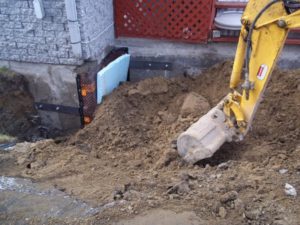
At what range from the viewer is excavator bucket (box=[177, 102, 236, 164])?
13.2 ft

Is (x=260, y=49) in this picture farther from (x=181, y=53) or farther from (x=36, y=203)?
(x=36, y=203)

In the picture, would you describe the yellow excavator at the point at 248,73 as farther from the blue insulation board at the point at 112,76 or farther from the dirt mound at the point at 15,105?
the dirt mound at the point at 15,105

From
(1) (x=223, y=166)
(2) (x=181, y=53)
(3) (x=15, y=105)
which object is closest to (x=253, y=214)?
(1) (x=223, y=166)

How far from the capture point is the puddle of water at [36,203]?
3.25 m

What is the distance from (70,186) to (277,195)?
2.01m

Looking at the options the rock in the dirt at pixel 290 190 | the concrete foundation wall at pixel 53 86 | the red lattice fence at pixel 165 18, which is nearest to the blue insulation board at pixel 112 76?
the concrete foundation wall at pixel 53 86

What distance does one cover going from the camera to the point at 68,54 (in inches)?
205

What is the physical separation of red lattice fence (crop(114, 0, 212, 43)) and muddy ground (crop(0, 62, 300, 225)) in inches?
28.4

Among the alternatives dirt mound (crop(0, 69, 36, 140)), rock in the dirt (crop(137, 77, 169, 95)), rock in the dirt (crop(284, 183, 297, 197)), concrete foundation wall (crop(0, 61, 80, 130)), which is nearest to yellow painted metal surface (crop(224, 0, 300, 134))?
rock in the dirt (crop(284, 183, 297, 197))

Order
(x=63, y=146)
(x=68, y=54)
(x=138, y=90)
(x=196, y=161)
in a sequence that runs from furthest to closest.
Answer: (x=138, y=90)
(x=68, y=54)
(x=63, y=146)
(x=196, y=161)

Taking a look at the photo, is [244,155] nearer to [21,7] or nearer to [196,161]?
[196,161]

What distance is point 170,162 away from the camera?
4.22 m

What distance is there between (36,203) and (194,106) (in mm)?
2522

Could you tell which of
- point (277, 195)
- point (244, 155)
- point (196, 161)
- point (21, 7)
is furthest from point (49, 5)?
point (277, 195)
